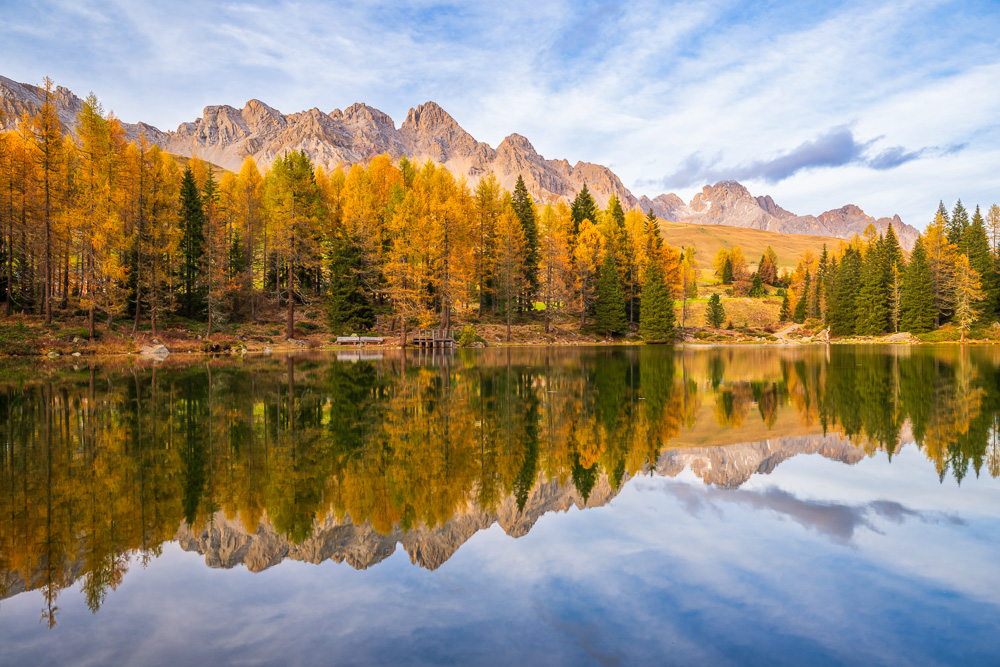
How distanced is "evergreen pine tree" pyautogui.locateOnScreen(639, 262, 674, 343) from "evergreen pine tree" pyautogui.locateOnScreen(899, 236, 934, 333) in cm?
3191

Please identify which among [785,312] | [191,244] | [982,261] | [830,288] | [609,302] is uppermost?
[191,244]

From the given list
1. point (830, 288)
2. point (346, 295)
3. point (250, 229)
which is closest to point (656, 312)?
point (346, 295)

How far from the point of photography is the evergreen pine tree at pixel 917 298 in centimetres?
6706

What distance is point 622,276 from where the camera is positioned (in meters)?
64.8

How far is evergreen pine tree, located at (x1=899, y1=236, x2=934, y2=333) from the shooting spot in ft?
220

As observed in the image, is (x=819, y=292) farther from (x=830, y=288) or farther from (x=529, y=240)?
(x=529, y=240)

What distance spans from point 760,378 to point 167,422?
21204 millimetres

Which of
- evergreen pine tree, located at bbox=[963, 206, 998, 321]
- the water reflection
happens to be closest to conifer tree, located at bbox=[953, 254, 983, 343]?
evergreen pine tree, located at bbox=[963, 206, 998, 321]

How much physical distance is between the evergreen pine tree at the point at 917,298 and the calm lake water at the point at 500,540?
68.4 metres

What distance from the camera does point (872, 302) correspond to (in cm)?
7238

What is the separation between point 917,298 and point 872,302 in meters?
5.22

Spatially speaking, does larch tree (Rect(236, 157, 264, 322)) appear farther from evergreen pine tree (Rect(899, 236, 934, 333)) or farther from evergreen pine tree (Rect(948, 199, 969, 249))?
evergreen pine tree (Rect(948, 199, 969, 249))

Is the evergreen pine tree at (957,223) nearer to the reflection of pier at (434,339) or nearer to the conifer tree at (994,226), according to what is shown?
the conifer tree at (994,226)

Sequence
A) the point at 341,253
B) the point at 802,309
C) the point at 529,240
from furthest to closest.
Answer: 1. the point at 802,309
2. the point at 529,240
3. the point at 341,253
